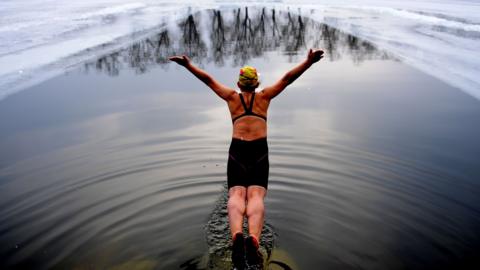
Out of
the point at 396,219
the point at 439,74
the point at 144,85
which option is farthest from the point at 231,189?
the point at 439,74

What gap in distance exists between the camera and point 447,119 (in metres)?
10.3

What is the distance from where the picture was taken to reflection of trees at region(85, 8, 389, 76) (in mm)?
16969

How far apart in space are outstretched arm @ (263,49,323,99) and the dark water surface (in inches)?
76.4

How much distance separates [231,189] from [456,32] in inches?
804

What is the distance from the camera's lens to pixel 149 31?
23906 millimetres

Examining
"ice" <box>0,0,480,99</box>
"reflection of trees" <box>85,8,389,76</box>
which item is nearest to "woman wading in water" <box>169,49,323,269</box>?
"ice" <box>0,0,480,99</box>

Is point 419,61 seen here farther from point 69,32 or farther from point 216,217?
point 69,32

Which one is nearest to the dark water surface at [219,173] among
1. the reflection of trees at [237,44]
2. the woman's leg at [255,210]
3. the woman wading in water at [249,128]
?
the woman's leg at [255,210]

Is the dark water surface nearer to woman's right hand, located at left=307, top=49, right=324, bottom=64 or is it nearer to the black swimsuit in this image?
the black swimsuit

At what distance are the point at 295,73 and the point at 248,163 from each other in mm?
1224

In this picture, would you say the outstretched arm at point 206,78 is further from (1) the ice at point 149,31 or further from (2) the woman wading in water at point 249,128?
(1) the ice at point 149,31

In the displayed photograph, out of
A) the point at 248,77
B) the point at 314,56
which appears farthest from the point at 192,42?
the point at 314,56

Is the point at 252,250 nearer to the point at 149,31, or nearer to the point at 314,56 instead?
the point at 314,56

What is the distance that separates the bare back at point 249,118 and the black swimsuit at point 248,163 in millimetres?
37
